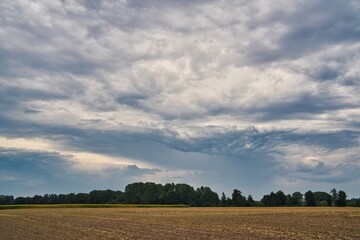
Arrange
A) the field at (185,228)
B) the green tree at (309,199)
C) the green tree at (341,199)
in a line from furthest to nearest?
the green tree at (309,199), the green tree at (341,199), the field at (185,228)

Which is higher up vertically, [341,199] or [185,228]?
[341,199]

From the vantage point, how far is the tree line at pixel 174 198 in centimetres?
16250

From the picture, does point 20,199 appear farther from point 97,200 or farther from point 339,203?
point 339,203

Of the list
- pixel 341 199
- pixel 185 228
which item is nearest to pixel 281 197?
pixel 341 199

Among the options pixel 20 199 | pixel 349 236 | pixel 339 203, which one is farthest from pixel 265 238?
pixel 20 199

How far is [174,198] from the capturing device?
176375 mm

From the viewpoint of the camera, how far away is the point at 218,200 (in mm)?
174875

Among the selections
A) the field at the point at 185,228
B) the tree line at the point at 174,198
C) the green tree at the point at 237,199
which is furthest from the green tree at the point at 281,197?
the field at the point at 185,228

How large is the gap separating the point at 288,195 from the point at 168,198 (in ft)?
162

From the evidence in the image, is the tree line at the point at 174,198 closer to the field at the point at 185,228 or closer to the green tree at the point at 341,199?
the green tree at the point at 341,199

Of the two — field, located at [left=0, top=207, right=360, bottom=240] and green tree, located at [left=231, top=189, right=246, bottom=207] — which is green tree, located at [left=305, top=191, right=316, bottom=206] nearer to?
green tree, located at [left=231, top=189, right=246, bottom=207]

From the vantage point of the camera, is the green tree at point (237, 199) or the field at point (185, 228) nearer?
the field at point (185, 228)

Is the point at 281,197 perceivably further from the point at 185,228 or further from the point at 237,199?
the point at 185,228

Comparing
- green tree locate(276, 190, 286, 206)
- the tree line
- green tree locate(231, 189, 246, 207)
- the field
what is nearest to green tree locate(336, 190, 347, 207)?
the tree line
